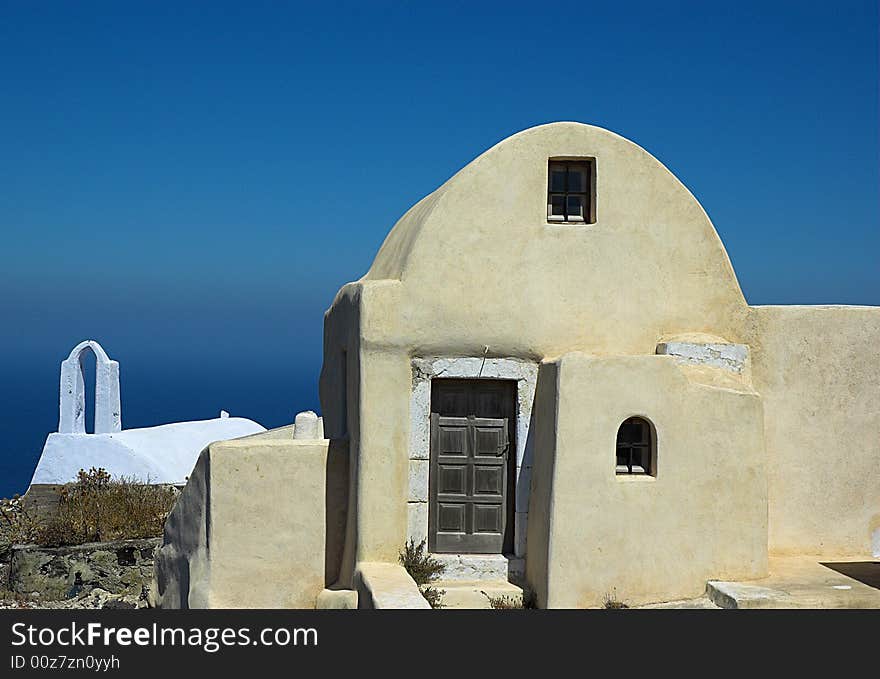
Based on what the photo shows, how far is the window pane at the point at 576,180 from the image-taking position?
1211cm

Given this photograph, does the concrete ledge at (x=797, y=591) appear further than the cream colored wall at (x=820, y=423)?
No

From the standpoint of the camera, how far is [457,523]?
38.7 feet

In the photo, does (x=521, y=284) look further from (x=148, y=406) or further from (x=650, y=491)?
(x=148, y=406)

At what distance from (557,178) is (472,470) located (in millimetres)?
3481

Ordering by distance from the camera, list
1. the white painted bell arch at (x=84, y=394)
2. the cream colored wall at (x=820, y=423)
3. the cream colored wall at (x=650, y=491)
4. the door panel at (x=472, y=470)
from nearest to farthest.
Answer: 1. the cream colored wall at (x=650, y=491)
2. the door panel at (x=472, y=470)
3. the cream colored wall at (x=820, y=423)
4. the white painted bell arch at (x=84, y=394)

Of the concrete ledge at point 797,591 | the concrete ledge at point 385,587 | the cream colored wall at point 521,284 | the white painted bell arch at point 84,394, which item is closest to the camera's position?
the concrete ledge at point 385,587

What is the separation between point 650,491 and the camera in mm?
10922

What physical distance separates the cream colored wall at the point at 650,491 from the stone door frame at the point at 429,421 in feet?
1.56

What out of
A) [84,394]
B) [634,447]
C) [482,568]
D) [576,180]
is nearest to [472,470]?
[482,568]

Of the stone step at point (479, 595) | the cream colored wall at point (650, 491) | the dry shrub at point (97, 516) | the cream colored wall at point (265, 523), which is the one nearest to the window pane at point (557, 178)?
the cream colored wall at point (650, 491)

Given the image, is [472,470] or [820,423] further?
[820,423]

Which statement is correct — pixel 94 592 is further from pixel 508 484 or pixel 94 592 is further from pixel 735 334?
pixel 735 334

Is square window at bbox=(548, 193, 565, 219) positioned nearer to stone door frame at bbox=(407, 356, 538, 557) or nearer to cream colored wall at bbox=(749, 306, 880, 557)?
stone door frame at bbox=(407, 356, 538, 557)

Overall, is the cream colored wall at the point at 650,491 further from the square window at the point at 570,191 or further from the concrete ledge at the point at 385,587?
the square window at the point at 570,191
